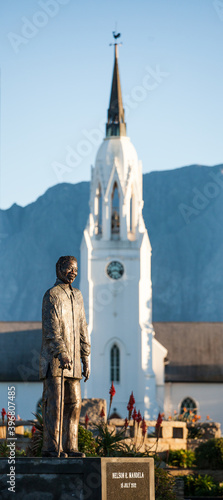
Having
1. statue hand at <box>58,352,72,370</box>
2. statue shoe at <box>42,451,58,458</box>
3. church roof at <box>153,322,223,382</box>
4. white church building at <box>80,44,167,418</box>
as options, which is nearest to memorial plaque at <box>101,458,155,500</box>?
statue shoe at <box>42,451,58,458</box>

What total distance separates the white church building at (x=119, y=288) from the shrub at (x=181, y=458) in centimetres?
3049

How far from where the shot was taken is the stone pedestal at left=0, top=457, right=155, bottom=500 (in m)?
13.1

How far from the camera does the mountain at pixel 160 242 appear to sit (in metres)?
158

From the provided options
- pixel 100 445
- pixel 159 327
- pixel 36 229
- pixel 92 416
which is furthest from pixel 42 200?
pixel 100 445

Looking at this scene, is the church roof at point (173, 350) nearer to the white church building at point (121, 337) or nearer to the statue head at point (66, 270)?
the white church building at point (121, 337)

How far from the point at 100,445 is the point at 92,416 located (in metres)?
12.2

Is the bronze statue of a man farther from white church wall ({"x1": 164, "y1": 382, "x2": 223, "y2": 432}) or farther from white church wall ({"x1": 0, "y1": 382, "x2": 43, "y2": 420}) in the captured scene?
white church wall ({"x1": 164, "y1": 382, "x2": 223, "y2": 432})

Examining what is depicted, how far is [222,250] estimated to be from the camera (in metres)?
166

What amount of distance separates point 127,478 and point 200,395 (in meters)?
48.2

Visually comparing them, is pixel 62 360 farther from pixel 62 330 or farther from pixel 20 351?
pixel 20 351

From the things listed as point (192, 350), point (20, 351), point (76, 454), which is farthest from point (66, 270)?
point (192, 350)

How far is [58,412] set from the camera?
13820 millimetres

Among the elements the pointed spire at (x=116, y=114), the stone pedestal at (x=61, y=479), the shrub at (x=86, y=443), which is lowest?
the stone pedestal at (x=61, y=479)

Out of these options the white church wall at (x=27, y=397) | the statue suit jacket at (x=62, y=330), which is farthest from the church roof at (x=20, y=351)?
the statue suit jacket at (x=62, y=330)
